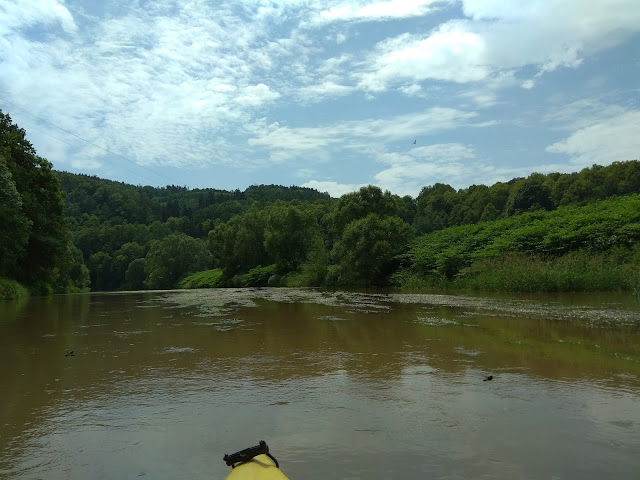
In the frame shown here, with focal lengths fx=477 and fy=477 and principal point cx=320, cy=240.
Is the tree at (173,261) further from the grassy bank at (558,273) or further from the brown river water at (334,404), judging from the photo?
the brown river water at (334,404)

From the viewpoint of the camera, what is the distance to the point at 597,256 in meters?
21.3

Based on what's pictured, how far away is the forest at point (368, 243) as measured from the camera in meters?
22.6

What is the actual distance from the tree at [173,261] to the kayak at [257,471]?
90.6 metres

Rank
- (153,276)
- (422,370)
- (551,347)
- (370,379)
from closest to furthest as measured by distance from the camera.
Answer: (370,379) → (422,370) → (551,347) → (153,276)

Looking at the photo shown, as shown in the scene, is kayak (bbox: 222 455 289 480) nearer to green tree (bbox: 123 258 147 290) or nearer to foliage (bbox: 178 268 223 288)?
foliage (bbox: 178 268 223 288)

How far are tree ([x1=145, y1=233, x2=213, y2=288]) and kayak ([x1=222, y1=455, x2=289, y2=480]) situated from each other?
90643mm

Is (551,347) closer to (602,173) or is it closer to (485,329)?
(485,329)

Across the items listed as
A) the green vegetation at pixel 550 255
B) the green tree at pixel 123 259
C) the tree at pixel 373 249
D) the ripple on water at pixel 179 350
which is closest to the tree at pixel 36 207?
the tree at pixel 373 249

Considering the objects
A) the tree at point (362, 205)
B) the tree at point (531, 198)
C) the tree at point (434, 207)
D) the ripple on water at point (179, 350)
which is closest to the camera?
the ripple on water at point (179, 350)

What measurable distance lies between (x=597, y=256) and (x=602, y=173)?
213 ft

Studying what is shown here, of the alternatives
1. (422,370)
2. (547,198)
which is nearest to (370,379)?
(422,370)

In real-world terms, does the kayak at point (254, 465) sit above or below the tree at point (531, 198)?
below

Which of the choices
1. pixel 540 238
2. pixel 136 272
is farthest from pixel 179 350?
pixel 136 272

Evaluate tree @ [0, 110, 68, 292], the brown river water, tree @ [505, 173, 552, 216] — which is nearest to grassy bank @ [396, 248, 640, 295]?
the brown river water
